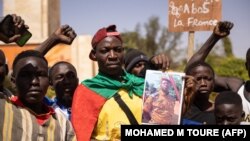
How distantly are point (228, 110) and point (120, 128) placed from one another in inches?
32.6

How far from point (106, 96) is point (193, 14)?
2341 millimetres

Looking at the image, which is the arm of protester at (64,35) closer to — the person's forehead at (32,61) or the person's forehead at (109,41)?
the person's forehead at (109,41)

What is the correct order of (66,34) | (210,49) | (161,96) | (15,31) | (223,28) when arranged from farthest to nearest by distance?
(210,49) → (223,28) → (66,34) → (161,96) → (15,31)

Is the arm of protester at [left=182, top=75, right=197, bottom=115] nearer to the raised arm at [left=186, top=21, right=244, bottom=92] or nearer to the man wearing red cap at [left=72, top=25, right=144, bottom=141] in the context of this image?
the man wearing red cap at [left=72, top=25, right=144, bottom=141]

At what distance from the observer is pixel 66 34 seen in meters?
3.18

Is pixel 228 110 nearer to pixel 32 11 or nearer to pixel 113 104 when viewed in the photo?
pixel 113 104

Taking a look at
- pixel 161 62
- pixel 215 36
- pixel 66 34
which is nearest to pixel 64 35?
pixel 66 34

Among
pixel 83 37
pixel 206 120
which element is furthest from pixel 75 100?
pixel 83 37

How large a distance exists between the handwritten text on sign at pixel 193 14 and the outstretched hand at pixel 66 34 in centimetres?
203

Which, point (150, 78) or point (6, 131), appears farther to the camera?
point (150, 78)

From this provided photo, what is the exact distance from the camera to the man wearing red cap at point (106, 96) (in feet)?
9.09

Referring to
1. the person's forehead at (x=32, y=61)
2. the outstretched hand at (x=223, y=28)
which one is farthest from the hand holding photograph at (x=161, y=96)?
the outstretched hand at (x=223, y=28)

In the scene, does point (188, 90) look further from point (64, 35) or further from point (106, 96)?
point (64, 35)

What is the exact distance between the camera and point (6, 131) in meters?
2.37
